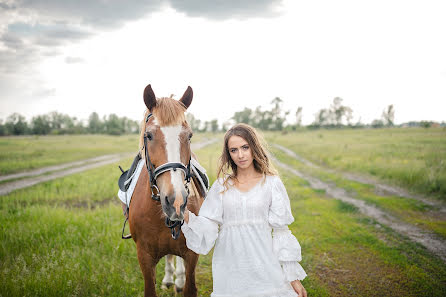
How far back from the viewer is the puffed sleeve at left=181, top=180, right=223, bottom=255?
74.5 inches

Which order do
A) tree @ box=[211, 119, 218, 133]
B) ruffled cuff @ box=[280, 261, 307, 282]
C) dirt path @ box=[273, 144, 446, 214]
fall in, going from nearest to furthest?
ruffled cuff @ box=[280, 261, 307, 282], dirt path @ box=[273, 144, 446, 214], tree @ box=[211, 119, 218, 133]

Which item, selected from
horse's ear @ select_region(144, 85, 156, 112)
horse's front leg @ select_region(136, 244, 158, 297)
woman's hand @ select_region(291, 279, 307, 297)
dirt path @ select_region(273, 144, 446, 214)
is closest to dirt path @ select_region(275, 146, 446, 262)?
dirt path @ select_region(273, 144, 446, 214)

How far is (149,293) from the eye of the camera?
2.60 m

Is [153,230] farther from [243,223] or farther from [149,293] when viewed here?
[243,223]

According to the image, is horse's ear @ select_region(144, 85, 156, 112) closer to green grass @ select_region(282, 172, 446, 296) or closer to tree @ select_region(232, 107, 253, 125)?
green grass @ select_region(282, 172, 446, 296)

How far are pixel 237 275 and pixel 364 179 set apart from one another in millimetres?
10812

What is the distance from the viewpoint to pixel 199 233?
1.89 m

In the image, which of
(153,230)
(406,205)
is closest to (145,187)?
(153,230)

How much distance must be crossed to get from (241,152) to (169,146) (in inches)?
24.5

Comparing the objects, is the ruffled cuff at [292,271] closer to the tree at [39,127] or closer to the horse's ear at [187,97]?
the horse's ear at [187,97]

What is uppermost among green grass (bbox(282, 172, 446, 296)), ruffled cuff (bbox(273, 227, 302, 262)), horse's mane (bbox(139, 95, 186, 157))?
horse's mane (bbox(139, 95, 186, 157))

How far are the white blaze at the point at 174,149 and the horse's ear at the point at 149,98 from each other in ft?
1.22

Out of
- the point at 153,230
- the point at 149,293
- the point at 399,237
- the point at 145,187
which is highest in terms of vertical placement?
the point at 145,187

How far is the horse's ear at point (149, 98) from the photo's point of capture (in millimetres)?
2119
